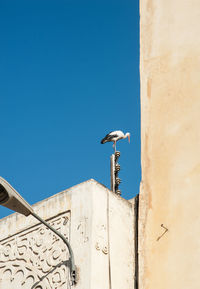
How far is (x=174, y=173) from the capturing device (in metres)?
6.68

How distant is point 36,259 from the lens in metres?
6.73

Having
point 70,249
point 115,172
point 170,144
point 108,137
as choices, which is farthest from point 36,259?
point 170,144

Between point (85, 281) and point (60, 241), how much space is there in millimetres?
719

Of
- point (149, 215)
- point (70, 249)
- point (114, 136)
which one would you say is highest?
point (114, 136)

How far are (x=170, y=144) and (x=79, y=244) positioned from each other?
160 cm

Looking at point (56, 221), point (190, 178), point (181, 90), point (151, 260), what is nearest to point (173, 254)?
point (151, 260)

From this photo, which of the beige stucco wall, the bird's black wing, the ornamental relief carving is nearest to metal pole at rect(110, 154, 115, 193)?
the bird's black wing

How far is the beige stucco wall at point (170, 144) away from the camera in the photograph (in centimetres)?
624

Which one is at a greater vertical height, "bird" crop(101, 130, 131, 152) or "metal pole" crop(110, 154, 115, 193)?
"bird" crop(101, 130, 131, 152)

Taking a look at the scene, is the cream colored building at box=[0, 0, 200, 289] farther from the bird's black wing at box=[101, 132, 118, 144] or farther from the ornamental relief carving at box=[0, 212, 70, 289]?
the bird's black wing at box=[101, 132, 118, 144]

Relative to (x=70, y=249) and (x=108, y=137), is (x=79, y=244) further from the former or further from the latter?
(x=108, y=137)

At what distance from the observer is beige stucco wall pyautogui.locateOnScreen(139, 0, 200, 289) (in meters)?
6.24

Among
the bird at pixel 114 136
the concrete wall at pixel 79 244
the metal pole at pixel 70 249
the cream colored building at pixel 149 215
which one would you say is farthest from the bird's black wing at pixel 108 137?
A: the metal pole at pixel 70 249

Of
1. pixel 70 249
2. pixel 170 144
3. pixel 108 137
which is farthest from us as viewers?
pixel 108 137
